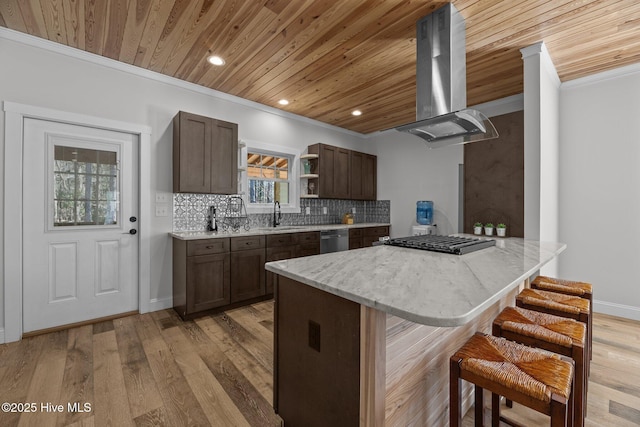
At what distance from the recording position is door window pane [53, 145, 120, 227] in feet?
8.87

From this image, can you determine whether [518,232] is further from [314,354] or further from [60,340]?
[60,340]

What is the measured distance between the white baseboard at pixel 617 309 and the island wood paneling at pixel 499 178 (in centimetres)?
118

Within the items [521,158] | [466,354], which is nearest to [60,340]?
[466,354]

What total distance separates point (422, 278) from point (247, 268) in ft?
8.57

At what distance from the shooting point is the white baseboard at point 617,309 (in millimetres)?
2950

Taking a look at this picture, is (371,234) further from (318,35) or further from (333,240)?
(318,35)

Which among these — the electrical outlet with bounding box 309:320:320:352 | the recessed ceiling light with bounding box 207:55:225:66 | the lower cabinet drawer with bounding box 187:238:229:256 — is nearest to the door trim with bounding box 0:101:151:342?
the lower cabinet drawer with bounding box 187:238:229:256

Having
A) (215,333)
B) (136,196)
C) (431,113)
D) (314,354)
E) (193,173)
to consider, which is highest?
(431,113)

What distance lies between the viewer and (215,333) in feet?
8.72

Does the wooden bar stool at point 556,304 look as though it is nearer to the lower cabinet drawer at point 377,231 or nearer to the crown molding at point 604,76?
the crown molding at point 604,76

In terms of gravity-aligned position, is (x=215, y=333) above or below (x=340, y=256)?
below

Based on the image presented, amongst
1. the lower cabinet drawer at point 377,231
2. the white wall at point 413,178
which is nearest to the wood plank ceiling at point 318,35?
the white wall at point 413,178

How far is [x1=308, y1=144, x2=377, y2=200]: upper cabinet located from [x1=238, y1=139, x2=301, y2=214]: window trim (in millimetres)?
330

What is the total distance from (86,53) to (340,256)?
3247mm
